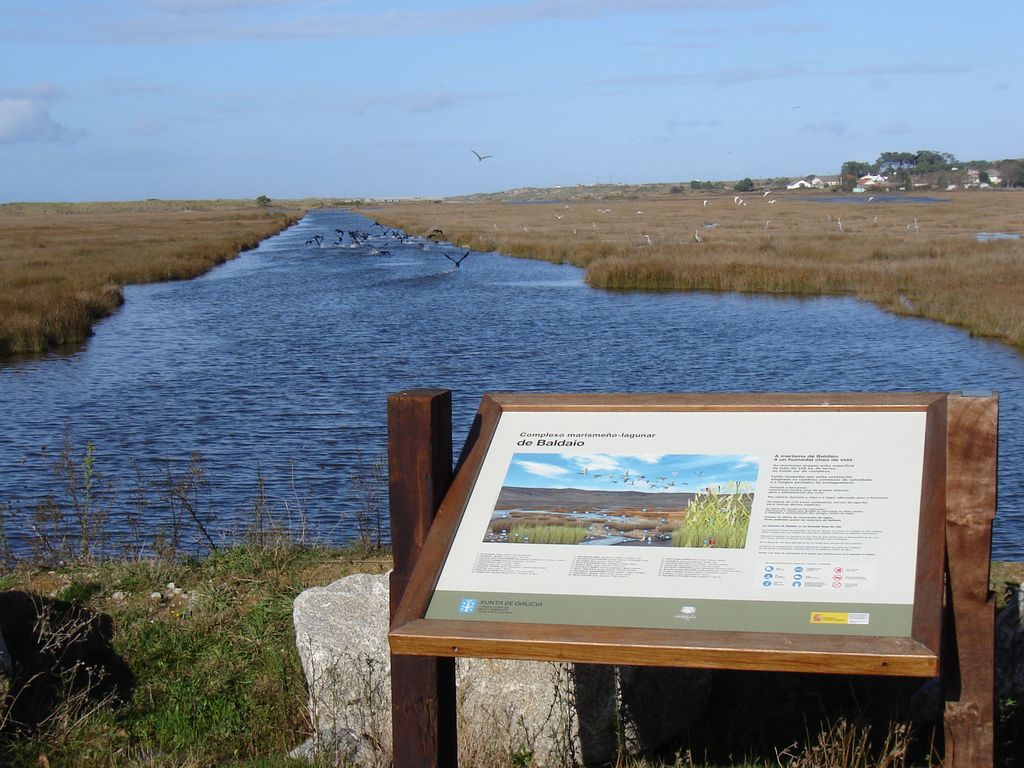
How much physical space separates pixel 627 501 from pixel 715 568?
0.40 meters

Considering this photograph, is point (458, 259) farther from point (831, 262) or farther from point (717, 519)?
point (717, 519)

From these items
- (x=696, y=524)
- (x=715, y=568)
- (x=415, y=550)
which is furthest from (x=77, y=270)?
(x=715, y=568)

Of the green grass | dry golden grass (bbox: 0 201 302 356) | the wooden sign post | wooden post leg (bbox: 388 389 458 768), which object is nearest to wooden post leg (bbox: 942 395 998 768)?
the wooden sign post

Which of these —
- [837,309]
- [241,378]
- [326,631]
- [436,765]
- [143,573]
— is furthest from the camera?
[837,309]

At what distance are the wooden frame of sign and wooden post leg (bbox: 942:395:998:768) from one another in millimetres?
87

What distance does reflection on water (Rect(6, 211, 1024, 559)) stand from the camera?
46.9ft

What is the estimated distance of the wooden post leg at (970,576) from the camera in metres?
3.33

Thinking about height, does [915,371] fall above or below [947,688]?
below

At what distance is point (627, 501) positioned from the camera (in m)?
3.54

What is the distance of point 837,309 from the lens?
32.2 m

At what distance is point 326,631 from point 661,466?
2234 mm

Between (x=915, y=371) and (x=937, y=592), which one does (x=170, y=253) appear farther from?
(x=937, y=592)

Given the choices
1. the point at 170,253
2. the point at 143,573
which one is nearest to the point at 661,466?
the point at 143,573

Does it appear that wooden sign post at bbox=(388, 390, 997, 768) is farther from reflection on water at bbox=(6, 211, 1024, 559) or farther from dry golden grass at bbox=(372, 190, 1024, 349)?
dry golden grass at bbox=(372, 190, 1024, 349)
